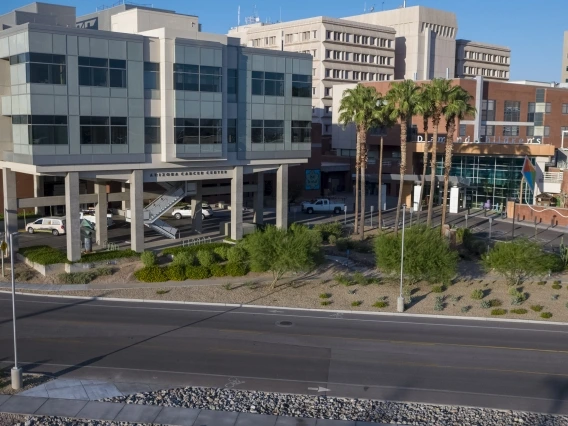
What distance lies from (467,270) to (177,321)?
2097 cm

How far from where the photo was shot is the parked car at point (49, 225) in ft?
175

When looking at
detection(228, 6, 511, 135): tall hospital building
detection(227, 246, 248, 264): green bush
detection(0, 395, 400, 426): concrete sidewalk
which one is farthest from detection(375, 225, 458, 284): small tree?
detection(228, 6, 511, 135): tall hospital building

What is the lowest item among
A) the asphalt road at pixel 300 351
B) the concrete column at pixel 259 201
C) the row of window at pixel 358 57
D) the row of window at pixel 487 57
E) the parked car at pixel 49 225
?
the asphalt road at pixel 300 351

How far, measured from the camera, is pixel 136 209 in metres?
43.7

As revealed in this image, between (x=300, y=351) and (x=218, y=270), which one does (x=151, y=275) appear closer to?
(x=218, y=270)

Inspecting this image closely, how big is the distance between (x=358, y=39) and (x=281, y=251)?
82.2m

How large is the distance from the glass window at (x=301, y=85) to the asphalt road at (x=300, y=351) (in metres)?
21.2

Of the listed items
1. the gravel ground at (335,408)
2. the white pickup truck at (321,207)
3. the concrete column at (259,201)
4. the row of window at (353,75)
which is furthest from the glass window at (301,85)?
the row of window at (353,75)

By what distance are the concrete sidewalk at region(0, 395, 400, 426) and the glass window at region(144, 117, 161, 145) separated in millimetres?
24064

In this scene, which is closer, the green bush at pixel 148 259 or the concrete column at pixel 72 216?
the concrete column at pixel 72 216

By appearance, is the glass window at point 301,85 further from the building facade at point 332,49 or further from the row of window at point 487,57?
the row of window at point 487,57

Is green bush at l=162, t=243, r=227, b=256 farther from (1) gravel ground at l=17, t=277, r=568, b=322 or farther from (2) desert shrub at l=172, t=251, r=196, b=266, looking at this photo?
(1) gravel ground at l=17, t=277, r=568, b=322

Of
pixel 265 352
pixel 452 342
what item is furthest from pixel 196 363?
pixel 452 342

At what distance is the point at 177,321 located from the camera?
107ft
